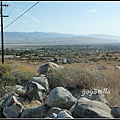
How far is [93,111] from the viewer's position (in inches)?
241

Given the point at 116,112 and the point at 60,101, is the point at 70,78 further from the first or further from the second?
the point at 116,112

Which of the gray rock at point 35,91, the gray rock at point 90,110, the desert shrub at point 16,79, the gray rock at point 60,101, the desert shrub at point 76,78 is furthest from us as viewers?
the desert shrub at point 16,79

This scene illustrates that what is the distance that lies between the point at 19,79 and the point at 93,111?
23.7ft

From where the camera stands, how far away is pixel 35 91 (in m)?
9.39

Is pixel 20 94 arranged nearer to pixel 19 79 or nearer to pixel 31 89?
pixel 31 89

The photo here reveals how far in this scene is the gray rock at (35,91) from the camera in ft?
30.5

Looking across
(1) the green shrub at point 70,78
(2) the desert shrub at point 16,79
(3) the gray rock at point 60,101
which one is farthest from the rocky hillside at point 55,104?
(2) the desert shrub at point 16,79

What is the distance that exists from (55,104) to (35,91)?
6.44 feet

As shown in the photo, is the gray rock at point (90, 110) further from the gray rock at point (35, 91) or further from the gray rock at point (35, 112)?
the gray rock at point (35, 91)

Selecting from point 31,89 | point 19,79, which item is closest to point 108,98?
point 31,89

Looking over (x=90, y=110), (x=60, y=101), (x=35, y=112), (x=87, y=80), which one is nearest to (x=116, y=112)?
(x=90, y=110)

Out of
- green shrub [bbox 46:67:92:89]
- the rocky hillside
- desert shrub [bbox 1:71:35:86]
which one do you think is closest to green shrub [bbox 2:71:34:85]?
desert shrub [bbox 1:71:35:86]

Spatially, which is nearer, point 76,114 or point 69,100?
point 76,114

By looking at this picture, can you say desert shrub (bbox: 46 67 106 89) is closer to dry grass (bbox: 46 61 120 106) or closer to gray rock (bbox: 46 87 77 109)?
dry grass (bbox: 46 61 120 106)
